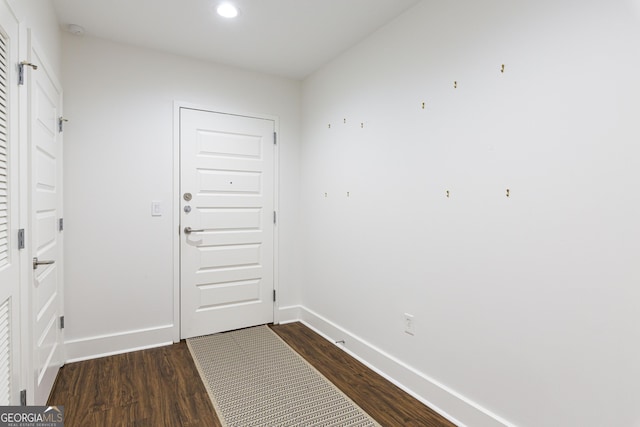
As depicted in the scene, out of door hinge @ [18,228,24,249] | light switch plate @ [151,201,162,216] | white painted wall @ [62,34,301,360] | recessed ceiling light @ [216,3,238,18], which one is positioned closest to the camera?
door hinge @ [18,228,24,249]

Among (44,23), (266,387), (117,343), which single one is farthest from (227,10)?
(117,343)

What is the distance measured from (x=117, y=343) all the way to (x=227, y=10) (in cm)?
259

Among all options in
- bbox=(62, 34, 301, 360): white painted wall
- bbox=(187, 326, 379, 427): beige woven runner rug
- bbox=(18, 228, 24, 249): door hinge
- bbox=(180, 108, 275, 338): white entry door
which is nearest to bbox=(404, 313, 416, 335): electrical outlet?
bbox=(187, 326, 379, 427): beige woven runner rug

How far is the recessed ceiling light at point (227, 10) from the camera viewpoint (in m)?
2.19

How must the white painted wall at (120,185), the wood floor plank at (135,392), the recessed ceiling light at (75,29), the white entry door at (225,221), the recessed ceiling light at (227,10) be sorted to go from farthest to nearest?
the white entry door at (225,221), the white painted wall at (120,185), the recessed ceiling light at (75,29), the recessed ceiling light at (227,10), the wood floor plank at (135,392)

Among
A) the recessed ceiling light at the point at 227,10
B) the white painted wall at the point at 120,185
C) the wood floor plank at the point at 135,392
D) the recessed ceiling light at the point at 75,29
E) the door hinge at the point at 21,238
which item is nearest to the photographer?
the door hinge at the point at 21,238

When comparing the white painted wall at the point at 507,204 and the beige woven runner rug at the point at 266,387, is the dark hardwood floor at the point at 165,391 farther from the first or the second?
the white painted wall at the point at 507,204

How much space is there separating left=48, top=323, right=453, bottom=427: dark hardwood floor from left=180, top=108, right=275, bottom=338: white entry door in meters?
0.49

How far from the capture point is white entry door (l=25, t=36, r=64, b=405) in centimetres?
170

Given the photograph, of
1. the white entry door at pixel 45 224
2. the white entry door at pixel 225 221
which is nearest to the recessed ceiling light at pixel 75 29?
the white entry door at pixel 45 224

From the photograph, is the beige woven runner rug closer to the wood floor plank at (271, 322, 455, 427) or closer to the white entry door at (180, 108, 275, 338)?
the wood floor plank at (271, 322, 455, 427)

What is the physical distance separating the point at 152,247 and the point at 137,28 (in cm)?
165

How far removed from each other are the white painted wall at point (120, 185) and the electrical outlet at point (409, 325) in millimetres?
1946

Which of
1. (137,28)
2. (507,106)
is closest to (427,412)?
(507,106)
